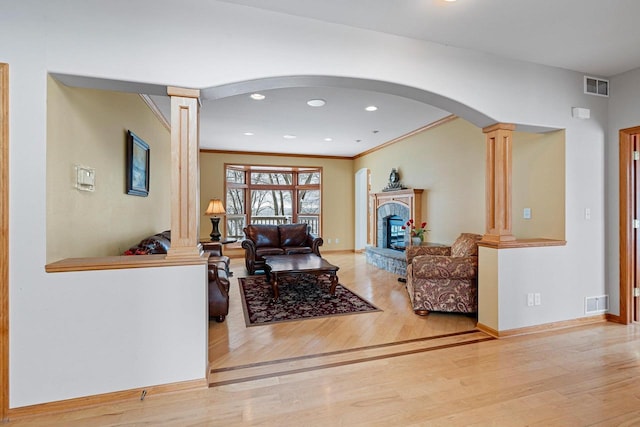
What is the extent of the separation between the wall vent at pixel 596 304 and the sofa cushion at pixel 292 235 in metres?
4.43

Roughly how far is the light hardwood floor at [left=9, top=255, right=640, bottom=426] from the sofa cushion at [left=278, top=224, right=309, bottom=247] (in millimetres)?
3473

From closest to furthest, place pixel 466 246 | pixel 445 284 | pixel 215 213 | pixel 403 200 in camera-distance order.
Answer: pixel 445 284 < pixel 466 246 < pixel 403 200 < pixel 215 213

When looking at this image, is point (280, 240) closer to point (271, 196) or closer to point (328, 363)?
point (271, 196)

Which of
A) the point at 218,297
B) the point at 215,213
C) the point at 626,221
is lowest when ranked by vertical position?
the point at 218,297

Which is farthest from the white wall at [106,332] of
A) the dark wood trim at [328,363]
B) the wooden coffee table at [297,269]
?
the wooden coffee table at [297,269]

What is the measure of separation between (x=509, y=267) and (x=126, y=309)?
127 inches

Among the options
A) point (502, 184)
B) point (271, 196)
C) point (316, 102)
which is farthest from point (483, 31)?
point (271, 196)

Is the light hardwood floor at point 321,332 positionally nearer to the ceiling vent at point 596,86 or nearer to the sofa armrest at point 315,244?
the sofa armrest at point 315,244

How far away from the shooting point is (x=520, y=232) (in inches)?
143

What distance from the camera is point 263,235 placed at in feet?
20.1

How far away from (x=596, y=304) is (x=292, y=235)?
4.67m

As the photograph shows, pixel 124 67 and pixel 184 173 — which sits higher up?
pixel 124 67

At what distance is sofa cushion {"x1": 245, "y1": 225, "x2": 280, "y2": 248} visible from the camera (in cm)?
605

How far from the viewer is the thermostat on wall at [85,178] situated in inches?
87.2
